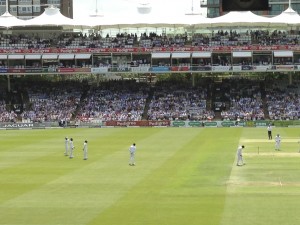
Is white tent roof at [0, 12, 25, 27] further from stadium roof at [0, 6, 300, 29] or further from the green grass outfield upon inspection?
the green grass outfield

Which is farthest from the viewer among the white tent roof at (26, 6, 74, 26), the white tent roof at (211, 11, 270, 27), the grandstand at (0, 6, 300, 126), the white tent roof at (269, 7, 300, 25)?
the white tent roof at (26, 6, 74, 26)

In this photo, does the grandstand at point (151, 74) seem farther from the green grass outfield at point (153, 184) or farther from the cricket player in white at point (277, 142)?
the cricket player in white at point (277, 142)

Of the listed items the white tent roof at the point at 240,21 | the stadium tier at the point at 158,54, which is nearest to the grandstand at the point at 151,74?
the stadium tier at the point at 158,54

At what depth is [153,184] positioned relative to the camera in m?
25.2

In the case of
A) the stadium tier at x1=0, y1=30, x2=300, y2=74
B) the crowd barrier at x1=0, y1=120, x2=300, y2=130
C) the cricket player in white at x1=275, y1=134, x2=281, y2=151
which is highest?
the stadium tier at x1=0, y1=30, x2=300, y2=74

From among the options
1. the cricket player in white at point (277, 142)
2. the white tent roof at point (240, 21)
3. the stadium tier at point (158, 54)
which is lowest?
the cricket player in white at point (277, 142)

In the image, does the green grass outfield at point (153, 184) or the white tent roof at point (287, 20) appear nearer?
the green grass outfield at point (153, 184)

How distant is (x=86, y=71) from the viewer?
68.6 m

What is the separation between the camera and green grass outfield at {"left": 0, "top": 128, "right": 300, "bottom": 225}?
19.1 meters

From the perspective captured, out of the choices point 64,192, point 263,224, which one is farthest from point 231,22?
point 263,224

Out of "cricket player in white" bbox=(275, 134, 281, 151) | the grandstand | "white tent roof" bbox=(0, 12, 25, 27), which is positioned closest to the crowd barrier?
the grandstand

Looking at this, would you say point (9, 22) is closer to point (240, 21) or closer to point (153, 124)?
point (153, 124)

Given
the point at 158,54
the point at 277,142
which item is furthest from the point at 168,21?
the point at 277,142

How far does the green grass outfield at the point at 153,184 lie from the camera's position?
1914 cm
